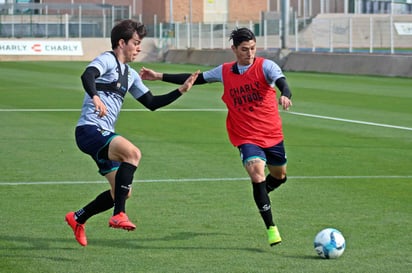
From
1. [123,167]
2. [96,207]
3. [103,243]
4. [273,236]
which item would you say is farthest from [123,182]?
[273,236]

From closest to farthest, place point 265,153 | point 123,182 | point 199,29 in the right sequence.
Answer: point 123,182, point 265,153, point 199,29

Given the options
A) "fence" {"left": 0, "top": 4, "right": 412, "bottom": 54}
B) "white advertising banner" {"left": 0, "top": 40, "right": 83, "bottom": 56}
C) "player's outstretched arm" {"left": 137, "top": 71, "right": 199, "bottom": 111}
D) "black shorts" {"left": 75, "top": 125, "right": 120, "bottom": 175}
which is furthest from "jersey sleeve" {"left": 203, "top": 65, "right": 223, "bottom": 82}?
"white advertising banner" {"left": 0, "top": 40, "right": 83, "bottom": 56}

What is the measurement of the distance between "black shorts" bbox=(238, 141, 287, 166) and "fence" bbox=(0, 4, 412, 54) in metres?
37.5

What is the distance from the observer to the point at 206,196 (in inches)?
448

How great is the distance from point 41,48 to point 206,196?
46.7m

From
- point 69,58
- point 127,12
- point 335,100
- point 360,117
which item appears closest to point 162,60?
point 69,58

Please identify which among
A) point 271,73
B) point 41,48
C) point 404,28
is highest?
point 404,28

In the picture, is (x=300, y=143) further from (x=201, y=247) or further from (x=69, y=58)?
(x=69, y=58)

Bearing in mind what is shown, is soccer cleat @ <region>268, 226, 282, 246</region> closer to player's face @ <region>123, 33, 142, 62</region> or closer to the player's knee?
the player's knee

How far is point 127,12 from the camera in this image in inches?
2633

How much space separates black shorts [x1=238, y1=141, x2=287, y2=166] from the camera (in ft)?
30.0

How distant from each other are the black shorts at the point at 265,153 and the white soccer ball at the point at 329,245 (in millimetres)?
1130

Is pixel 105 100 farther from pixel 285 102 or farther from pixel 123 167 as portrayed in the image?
pixel 285 102

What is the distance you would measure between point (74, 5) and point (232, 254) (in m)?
60.2
